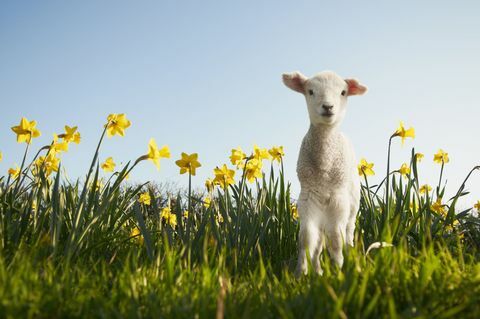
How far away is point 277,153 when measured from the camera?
5.34 meters

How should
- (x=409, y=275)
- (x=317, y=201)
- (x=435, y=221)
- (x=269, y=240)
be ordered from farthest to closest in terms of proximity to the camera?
(x=435, y=221) < (x=269, y=240) < (x=317, y=201) < (x=409, y=275)

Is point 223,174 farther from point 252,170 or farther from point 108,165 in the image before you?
point 108,165

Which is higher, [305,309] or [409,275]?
[409,275]

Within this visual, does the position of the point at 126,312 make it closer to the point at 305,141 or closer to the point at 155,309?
the point at 155,309

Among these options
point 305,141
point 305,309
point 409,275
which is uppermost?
point 305,141

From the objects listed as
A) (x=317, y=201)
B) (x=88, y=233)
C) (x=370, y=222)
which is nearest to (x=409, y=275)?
(x=317, y=201)

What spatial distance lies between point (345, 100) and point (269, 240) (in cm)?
200

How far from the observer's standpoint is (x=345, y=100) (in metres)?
3.73

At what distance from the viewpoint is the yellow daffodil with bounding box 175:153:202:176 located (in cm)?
388

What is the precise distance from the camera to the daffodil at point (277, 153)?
534cm

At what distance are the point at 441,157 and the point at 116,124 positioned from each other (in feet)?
17.7

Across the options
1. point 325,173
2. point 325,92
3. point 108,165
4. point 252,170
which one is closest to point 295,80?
point 325,92

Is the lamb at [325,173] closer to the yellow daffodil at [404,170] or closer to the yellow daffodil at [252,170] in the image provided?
the yellow daffodil at [252,170]

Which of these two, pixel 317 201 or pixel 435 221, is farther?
pixel 435 221
